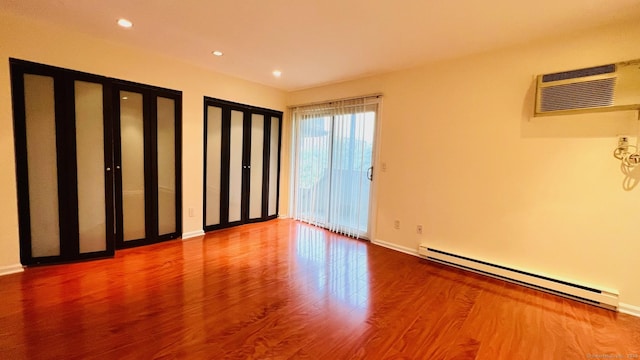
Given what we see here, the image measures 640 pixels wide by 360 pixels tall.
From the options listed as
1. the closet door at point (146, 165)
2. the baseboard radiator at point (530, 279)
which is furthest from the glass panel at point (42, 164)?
the baseboard radiator at point (530, 279)

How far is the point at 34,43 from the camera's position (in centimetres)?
261

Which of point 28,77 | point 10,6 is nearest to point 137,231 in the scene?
point 28,77

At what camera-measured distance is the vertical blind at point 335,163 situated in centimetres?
405

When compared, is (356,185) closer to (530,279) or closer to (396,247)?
(396,247)

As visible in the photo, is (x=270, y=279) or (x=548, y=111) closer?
(x=548, y=111)

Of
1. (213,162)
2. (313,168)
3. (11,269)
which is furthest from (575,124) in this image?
(11,269)

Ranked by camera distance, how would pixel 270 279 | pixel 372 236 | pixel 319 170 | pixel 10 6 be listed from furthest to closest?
pixel 319 170
pixel 372 236
pixel 270 279
pixel 10 6

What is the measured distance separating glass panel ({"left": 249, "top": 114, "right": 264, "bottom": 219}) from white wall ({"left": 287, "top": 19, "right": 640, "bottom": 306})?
6.94 ft

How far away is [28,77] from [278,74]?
8.72 ft

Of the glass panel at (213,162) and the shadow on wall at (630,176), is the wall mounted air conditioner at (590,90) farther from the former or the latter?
the glass panel at (213,162)

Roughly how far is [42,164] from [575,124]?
16.7ft

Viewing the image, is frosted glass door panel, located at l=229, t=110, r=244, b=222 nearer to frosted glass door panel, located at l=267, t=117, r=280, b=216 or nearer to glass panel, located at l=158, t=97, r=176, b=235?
frosted glass door panel, located at l=267, t=117, r=280, b=216

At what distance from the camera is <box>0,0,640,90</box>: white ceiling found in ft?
7.00

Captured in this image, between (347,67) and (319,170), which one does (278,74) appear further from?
(319,170)
